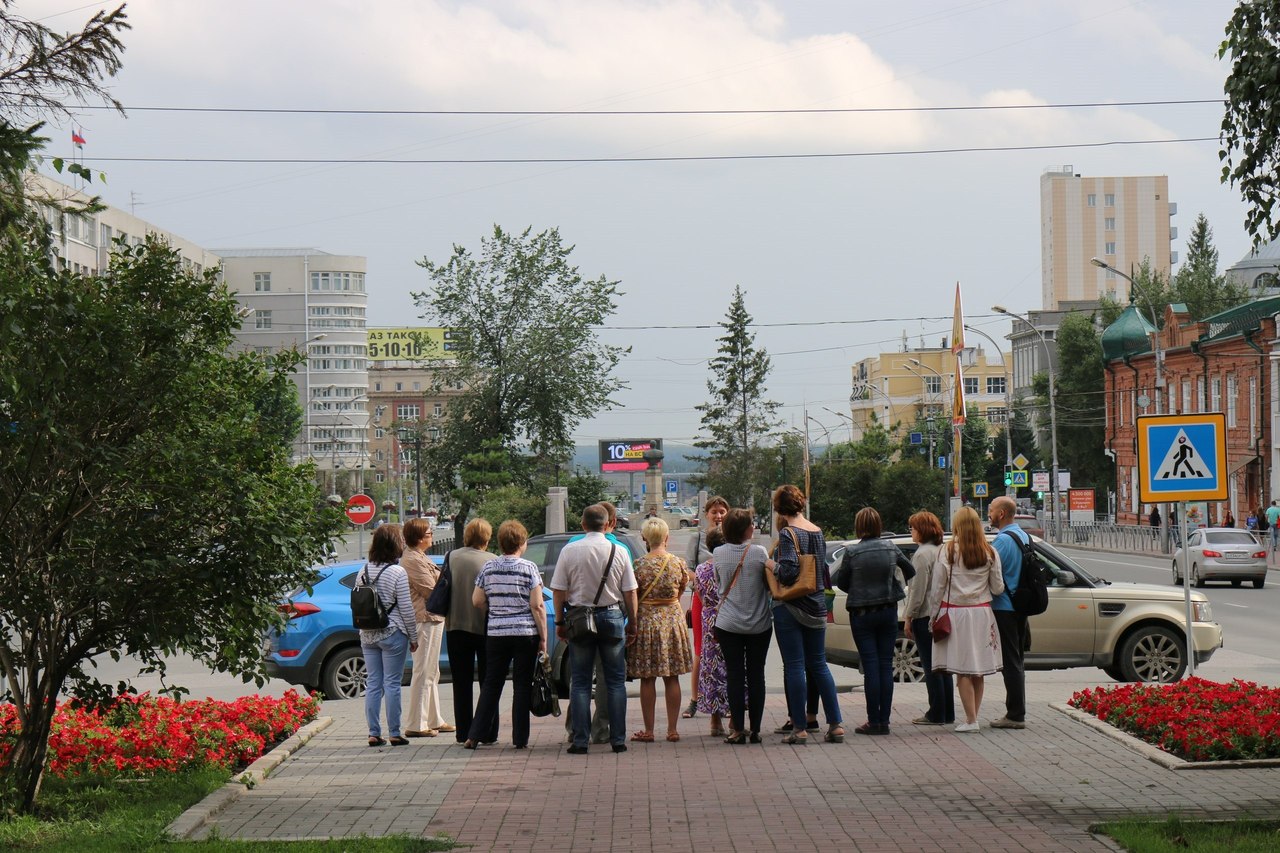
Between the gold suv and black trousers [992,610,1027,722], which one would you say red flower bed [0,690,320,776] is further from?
the gold suv

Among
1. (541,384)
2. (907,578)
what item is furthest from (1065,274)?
(907,578)

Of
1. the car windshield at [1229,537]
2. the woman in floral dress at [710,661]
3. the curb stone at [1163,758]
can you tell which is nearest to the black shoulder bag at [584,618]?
the woman in floral dress at [710,661]

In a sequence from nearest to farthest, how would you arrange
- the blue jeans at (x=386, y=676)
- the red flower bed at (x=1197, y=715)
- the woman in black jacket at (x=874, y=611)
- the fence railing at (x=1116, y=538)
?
the red flower bed at (x=1197, y=715)
the blue jeans at (x=386, y=676)
the woman in black jacket at (x=874, y=611)
the fence railing at (x=1116, y=538)

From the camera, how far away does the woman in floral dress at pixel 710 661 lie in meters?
12.0

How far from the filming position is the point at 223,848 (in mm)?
7707

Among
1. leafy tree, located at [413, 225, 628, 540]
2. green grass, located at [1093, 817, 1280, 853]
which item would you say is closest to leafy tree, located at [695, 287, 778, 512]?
leafy tree, located at [413, 225, 628, 540]

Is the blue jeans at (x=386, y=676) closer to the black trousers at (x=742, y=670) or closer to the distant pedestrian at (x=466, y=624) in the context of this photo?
the distant pedestrian at (x=466, y=624)

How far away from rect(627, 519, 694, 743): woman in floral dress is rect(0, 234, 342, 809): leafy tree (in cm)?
283

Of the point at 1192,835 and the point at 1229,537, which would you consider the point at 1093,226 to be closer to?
the point at 1229,537

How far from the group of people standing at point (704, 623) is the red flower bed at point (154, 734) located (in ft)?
3.12

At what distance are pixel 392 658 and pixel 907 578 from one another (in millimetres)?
4056

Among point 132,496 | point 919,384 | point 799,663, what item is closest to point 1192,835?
point 799,663

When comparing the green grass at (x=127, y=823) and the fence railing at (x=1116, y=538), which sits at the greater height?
the green grass at (x=127, y=823)

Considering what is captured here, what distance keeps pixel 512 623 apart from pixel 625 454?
2800 inches
